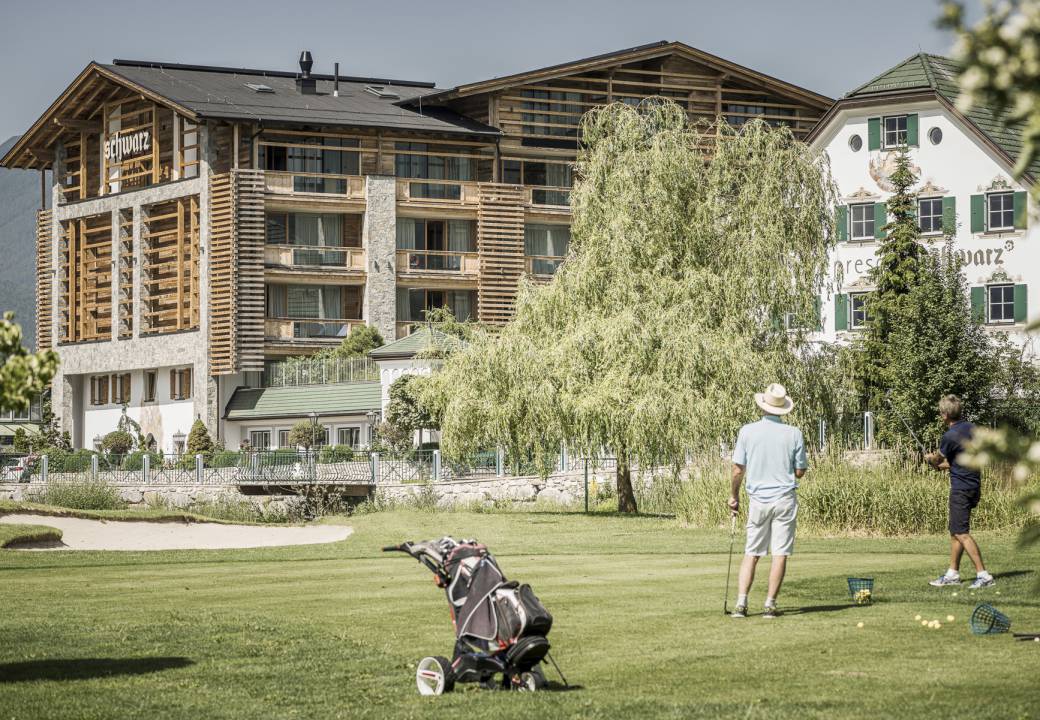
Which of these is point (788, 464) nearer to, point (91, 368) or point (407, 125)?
point (407, 125)

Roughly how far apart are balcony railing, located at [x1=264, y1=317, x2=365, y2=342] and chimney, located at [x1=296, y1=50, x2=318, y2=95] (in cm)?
1129

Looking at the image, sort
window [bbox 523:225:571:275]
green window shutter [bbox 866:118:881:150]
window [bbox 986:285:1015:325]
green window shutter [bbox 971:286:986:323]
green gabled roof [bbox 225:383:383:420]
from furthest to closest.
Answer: window [bbox 523:225:571:275]
green gabled roof [bbox 225:383:383:420]
green window shutter [bbox 866:118:881:150]
green window shutter [bbox 971:286:986:323]
window [bbox 986:285:1015:325]

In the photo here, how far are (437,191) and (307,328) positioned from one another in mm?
8433

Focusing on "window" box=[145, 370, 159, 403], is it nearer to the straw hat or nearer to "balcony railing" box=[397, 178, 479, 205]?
"balcony railing" box=[397, 178, 479, 205]

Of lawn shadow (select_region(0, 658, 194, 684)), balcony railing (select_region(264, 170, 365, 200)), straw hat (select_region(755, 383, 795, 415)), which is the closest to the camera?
lawn shadow (select_region(0, 658, 194, 684))

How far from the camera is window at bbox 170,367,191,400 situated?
6406 centimetres

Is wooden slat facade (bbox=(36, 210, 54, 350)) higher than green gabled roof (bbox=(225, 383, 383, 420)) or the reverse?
higher

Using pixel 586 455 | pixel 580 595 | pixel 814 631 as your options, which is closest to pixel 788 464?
pixel 814 631

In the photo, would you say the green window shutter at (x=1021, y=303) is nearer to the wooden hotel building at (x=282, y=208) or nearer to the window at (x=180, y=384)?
the wooden hotel building at (x=282, y=208)

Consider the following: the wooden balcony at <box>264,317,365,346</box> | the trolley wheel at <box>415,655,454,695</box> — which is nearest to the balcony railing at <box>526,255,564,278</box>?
the wooden balcony at <box>264,317,365,346</box>

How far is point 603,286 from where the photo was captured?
3434 cm

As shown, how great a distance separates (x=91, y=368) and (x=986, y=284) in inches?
1535

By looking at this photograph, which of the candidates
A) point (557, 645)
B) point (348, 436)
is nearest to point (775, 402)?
point (557, 645)

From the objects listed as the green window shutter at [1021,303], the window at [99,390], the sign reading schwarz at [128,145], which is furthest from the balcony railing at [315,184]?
the green window shutter at [1021,303]
